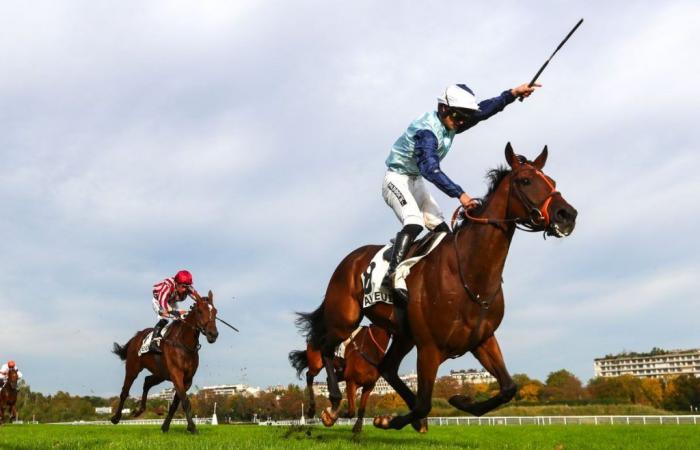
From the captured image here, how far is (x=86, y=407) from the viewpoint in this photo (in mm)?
121188

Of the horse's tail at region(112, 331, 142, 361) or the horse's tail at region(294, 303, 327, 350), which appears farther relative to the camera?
the horse's tail at region(112, 331, 142, 361)

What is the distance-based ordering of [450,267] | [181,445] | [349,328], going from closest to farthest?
[450,267] < [181,445] < [349,328]

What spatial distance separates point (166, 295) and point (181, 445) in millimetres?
9338

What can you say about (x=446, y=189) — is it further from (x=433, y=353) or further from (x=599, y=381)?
(x=599, y=381)

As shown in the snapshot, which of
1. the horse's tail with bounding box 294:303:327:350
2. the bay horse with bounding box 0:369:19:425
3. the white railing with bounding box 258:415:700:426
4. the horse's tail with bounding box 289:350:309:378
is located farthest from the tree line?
the horse's tail with bounding box 294:303:327:350

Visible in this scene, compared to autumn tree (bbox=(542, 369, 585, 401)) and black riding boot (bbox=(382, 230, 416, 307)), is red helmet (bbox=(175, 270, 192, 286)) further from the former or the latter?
autumn tree (bbox=(542, 369, 585, 401))

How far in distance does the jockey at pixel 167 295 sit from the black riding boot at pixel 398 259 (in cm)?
982

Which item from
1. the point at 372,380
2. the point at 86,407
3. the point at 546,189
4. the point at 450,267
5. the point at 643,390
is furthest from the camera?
the point at 643,390

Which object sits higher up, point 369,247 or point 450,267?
point 369,247

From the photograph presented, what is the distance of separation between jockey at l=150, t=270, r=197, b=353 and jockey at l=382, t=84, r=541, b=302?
9.46 m

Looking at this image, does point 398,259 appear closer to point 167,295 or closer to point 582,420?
point 167,295

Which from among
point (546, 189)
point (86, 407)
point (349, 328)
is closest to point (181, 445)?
point (349, 328)

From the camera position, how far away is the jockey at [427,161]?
27.3ft

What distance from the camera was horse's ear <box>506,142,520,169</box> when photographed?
7805 mm
